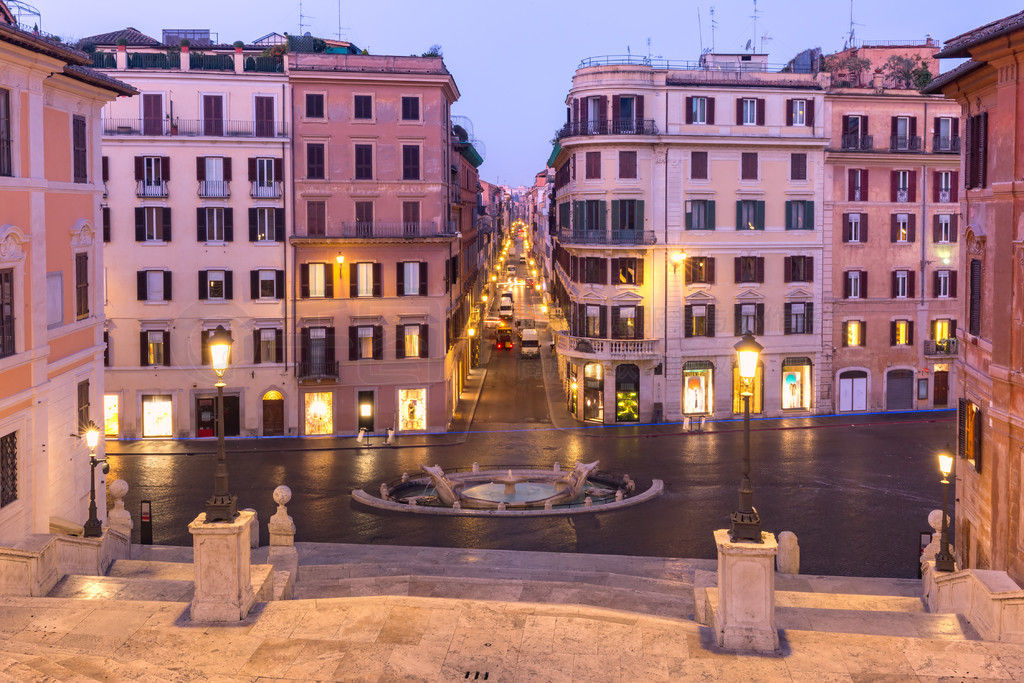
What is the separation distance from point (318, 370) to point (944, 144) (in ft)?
113

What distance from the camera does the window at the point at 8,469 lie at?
81.4ft

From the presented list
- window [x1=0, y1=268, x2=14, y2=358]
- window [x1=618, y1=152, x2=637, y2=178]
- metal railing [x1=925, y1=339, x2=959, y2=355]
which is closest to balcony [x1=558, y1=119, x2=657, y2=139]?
window [x1=618, y1=152, x2=637, y2=178]

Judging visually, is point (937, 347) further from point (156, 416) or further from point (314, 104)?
point (156, 416)

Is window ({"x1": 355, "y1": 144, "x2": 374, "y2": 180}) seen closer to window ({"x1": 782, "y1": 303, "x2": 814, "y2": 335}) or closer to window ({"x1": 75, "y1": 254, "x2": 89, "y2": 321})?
window ({"x1": 782, "y1": 303, "x2": 814, "y2": 335})

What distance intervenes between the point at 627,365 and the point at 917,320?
645 inches

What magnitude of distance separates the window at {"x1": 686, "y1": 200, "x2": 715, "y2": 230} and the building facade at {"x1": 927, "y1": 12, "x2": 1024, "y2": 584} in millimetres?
29063

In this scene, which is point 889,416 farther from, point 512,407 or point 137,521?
point 137,521

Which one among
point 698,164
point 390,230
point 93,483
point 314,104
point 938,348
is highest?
point 314,104

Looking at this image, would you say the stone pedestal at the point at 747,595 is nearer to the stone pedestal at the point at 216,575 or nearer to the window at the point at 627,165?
the stone pedestal at the point at 216,575

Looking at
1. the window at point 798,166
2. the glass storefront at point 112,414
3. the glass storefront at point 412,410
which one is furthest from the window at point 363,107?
the window at point 798,166

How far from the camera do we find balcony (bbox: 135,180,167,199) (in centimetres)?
5181

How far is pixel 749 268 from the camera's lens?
189 feet

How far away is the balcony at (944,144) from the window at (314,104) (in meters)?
31.7

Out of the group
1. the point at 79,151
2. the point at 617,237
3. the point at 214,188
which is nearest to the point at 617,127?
the point at 617,237
